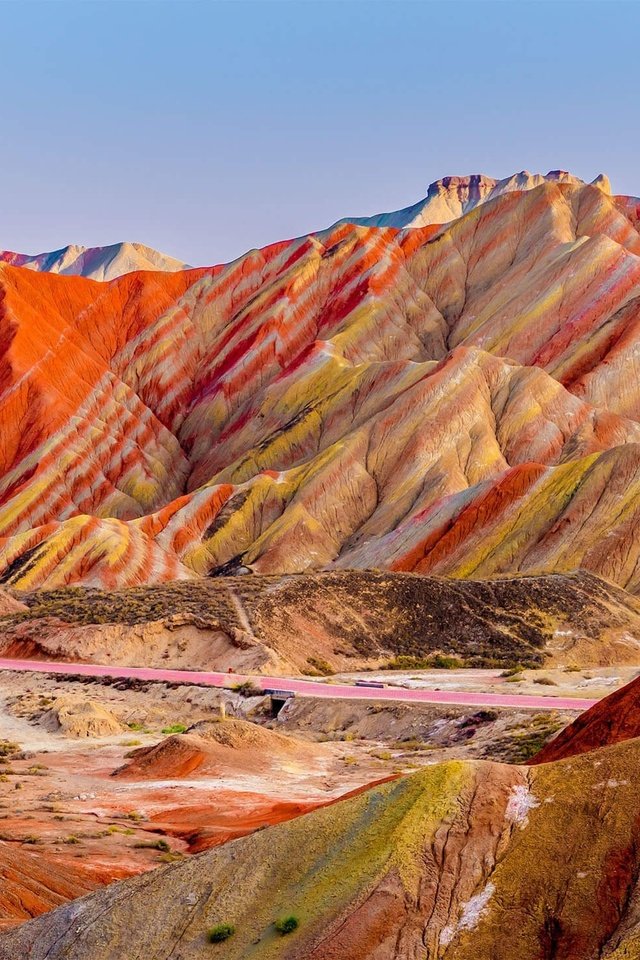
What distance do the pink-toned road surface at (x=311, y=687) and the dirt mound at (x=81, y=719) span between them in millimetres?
4955

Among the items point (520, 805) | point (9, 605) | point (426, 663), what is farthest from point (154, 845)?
point (9, 605)

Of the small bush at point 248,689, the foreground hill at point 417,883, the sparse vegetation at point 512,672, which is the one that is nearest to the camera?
the foreground hill at point 417,883

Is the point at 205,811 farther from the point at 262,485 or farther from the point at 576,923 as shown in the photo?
the point at 262,485

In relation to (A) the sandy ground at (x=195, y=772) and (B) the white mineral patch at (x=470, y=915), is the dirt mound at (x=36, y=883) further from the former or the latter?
(B) the white mineral patch at (x=470, y=915)

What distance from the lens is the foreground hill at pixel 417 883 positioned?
44.7ft

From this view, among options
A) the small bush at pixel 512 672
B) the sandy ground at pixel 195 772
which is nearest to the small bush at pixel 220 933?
the sandy ground at pixel 195 772

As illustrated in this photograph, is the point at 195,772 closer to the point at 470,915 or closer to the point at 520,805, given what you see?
the point at 520,805

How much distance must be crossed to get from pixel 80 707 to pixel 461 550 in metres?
47.7

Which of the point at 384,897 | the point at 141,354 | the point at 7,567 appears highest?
the point at 141,354

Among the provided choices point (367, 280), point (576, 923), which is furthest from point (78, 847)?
point (367, 280)

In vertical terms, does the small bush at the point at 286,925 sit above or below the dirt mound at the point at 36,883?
above

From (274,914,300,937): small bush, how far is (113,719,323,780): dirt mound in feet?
68.1

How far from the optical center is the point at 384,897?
14336mm

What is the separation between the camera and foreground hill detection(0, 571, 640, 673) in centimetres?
5550
